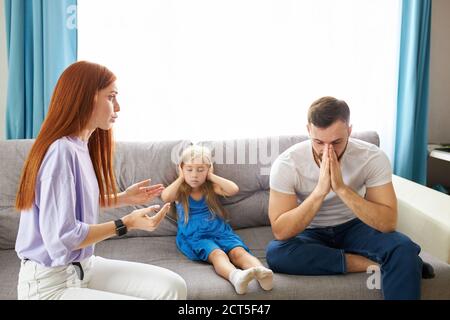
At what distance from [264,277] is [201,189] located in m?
0.71

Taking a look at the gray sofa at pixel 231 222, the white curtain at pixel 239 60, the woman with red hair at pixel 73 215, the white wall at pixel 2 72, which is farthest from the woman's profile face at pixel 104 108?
the white wall at pixel 2 72

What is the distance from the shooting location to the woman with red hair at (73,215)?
1.33 metres

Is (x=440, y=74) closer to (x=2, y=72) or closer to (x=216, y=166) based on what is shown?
(x=216, y=166)

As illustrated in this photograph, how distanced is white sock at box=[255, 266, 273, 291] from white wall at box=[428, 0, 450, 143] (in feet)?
6.63

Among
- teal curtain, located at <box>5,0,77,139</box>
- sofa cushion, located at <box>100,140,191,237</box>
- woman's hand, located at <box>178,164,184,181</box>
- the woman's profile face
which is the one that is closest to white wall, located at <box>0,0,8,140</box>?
teal curtain, located at <box>5,0,77,139</box>

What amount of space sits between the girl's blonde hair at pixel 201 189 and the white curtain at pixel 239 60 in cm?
49

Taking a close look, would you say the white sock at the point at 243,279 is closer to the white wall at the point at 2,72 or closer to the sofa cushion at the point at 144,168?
the sofa cushion at the point at 144,168

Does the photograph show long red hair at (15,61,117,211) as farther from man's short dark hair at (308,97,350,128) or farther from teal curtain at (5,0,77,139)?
teal curtain at (5,0,77,139)

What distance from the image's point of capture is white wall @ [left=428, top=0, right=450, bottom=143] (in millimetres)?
3061

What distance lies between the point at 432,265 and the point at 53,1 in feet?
7.30

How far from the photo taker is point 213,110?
2.79 m

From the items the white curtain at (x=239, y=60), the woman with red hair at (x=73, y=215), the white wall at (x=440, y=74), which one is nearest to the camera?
the woman with red hair at (x=73, y=215)

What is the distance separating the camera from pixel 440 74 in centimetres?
313
